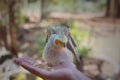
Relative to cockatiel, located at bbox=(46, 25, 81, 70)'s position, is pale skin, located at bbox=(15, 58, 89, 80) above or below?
below

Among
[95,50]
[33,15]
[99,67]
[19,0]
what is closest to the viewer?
[19,0]

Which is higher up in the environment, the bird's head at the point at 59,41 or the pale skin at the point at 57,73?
the bird's head at the point at 59,41

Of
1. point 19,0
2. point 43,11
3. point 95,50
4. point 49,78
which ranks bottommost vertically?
point 95,50

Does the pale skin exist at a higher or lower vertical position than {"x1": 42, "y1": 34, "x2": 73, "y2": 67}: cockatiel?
lower

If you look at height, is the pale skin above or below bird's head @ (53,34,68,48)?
below

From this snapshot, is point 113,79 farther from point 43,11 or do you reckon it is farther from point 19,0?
point 43,11

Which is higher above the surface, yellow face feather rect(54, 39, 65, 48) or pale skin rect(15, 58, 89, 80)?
yellow face feather rect(54, 39, 65, 48)

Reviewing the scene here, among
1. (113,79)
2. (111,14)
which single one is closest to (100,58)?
(113,79)

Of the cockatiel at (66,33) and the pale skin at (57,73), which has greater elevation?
the cockatiel at (66,33)
